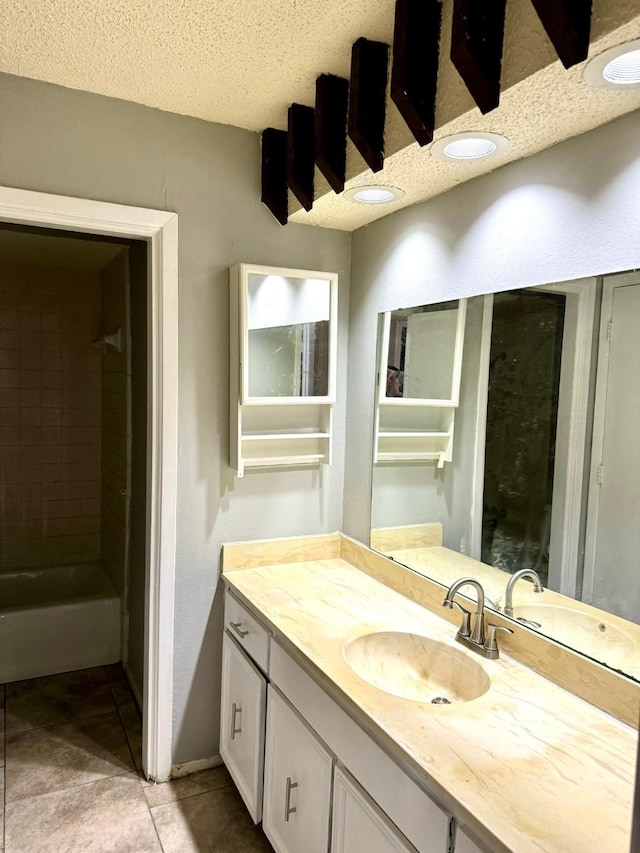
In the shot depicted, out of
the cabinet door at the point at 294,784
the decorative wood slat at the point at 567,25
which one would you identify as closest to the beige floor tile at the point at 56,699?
the cabinet door at the point at 294,784

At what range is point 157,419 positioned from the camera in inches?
81.0

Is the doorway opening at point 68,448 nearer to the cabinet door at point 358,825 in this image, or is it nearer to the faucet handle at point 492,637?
the cabinet door at point 358,825

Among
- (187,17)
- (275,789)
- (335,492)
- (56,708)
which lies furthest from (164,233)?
(56,708)

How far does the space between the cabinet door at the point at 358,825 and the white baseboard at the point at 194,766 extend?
997mm

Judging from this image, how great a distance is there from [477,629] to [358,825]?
22.4 inches

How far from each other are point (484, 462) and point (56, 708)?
235 cm

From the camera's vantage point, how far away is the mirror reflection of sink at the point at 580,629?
4.34 feet

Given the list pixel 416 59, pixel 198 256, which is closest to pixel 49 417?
pixel 198 256

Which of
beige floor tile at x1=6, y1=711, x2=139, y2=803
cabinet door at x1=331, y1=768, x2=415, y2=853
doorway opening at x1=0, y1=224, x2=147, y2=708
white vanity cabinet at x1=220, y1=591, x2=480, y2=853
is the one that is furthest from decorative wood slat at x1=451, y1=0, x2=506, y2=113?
beige floor tile at x1=6, y1=711, x2=139, y2=803

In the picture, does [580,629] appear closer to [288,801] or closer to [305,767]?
[305,767]

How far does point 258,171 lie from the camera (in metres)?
2.15

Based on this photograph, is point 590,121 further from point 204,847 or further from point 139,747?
point 139,747

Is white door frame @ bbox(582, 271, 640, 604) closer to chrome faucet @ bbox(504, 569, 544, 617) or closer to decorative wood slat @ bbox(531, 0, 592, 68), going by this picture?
chrome faucet @ bbox(504, 569, 544, 617)

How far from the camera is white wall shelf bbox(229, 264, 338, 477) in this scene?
6.89 feet
